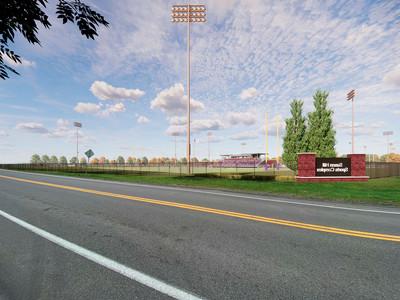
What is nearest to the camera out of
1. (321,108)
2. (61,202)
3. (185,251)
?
(185,251)

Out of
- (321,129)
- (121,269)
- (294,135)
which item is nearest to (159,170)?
(294,135)

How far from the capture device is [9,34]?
3.00m

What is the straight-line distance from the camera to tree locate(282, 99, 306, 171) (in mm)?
25391

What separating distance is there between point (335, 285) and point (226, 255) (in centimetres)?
156

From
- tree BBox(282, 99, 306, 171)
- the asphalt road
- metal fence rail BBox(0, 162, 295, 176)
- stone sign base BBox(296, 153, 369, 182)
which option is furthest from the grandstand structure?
the asphalt road

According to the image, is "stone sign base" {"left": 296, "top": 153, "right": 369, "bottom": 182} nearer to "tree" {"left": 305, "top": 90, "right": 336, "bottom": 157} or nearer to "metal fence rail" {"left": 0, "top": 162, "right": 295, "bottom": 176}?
"tree" {"left": 305, "top": 90, "right": 336, "bottom": 157}

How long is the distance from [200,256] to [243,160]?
209 ft

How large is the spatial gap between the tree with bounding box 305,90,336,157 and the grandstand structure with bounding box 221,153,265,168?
36952 mm

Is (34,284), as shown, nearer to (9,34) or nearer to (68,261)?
(68,261)

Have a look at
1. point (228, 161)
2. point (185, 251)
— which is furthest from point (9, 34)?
point (228, 161)

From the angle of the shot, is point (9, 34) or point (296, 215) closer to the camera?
point (9, 34)

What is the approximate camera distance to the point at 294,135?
25.6 meters

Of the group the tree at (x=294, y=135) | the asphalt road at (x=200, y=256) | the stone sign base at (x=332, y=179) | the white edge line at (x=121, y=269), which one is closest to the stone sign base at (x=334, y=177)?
the stone sign base at (x=332, y=179)

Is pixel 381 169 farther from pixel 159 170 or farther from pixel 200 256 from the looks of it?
pixel 159 170
